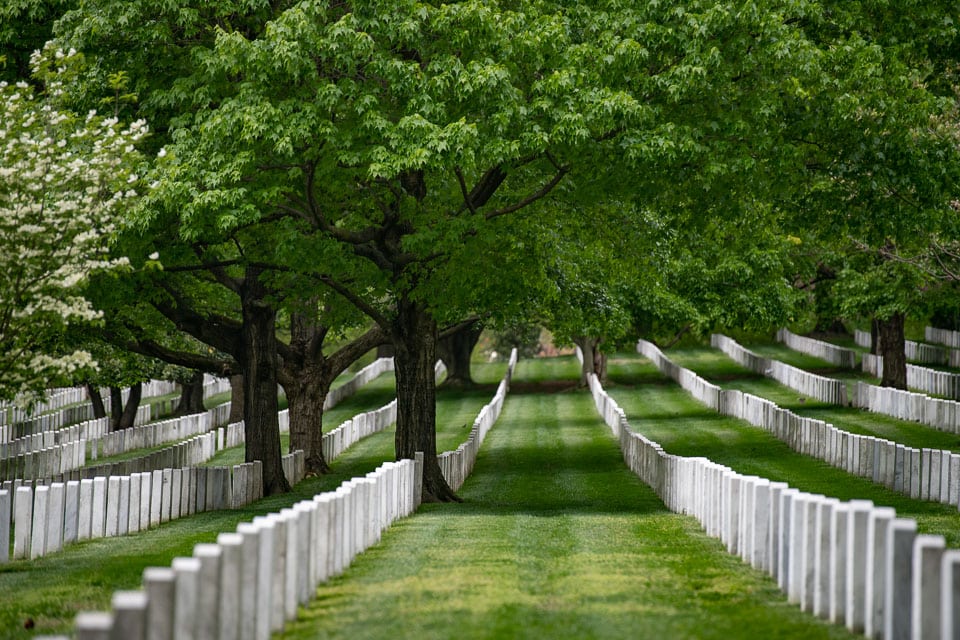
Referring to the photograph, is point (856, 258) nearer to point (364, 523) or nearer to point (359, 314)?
point (359, 314)

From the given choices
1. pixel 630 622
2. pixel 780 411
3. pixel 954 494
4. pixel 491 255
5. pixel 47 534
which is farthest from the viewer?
pixel 780 411

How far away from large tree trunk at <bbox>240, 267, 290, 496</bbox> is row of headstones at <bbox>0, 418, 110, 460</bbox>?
305 inches

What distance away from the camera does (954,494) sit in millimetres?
21484

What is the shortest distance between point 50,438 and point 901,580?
113ft

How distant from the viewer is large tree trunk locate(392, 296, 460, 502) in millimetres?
24953

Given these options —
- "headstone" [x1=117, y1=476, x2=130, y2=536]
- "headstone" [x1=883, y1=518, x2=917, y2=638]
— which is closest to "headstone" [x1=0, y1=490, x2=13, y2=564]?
"headstone" [x1=117, y1=476, x2=130, y2=536]

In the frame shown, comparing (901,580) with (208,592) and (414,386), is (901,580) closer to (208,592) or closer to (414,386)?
(208,592)

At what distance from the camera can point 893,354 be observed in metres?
47.4

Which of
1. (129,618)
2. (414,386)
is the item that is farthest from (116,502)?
(129,618)

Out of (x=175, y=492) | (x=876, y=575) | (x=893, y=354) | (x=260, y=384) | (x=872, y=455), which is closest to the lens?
(x=876, y=575)

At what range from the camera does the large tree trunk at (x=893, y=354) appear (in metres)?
47.2

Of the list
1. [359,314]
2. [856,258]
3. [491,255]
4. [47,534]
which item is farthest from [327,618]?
[856,258]

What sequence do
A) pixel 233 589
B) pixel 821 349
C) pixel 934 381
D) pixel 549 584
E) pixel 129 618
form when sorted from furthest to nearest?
pixel 821 349, pixel 934 381, pixel 549 584, pixel 233 589, pixel 129 618

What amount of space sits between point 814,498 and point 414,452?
1487cm
